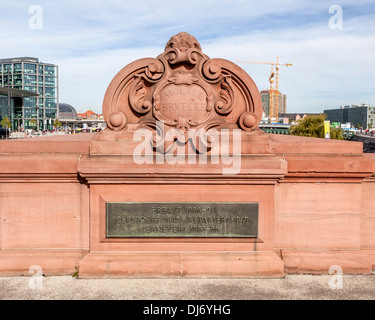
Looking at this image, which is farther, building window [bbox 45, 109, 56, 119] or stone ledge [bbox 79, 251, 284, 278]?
building window [bbox 45, 109, 56, 119]

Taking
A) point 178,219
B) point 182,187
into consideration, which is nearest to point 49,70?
point 182,187

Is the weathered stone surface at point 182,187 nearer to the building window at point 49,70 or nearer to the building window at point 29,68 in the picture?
the building window at point 29,68

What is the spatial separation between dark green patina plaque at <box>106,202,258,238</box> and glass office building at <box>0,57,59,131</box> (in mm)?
130102

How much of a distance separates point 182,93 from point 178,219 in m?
1.96

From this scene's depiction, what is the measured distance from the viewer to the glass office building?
12962 cm

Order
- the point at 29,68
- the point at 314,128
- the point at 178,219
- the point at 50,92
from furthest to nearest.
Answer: the point at 50,92 → the point at 29,68 → the point at 314,128 → the point at 178,219

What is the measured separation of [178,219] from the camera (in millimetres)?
5551

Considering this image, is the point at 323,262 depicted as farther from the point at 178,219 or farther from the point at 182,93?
the point at 182,93

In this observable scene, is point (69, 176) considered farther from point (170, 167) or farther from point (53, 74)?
point (53, 74)

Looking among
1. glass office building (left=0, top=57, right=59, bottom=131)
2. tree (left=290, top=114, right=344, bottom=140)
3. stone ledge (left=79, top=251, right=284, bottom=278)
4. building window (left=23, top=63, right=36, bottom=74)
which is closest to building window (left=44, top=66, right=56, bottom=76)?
glass office building (left=0, top=57, right=59, bottom=131)

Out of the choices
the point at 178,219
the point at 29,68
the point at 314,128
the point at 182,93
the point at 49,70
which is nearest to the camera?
the point at 178,219

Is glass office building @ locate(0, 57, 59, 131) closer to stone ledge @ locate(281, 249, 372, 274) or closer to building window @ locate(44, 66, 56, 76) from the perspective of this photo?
building window @ locate(44, 66, 56, 76)

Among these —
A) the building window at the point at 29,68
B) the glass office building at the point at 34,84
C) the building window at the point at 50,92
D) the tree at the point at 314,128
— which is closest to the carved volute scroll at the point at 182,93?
the tree at the point at 314,128
